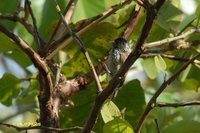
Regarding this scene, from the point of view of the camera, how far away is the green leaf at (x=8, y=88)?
4.06ft

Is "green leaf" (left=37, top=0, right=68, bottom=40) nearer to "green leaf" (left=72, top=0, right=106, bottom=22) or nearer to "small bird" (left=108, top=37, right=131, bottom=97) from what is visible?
"green leaf" (left=72, top=0, right=106, bottom=22)

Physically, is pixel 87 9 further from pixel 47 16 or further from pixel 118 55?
pixel 118 55

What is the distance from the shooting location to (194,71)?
1.34m

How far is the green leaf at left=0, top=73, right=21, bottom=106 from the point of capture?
124 cm

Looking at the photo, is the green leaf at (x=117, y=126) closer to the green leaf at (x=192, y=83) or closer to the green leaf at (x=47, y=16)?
the green leaf at (x=47, y=16)

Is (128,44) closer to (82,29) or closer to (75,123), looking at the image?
(82,29)

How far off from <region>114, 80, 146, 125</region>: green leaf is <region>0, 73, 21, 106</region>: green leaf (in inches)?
9.3

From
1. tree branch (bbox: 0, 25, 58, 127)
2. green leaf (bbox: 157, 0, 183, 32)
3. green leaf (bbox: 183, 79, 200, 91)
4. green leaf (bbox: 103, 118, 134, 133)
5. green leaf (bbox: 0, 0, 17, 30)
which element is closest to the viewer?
green leaf (bbox: 103, 118, 134, 133)

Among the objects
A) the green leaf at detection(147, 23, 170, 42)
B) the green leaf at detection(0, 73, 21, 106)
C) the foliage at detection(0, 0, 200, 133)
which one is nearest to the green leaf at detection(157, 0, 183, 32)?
the foliage at detection(0, 0, 200, 133)

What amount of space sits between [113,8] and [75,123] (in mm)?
295

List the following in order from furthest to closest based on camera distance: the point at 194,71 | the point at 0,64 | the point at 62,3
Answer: the point at 0,64 < the point at 194,71 < the point at 62,3

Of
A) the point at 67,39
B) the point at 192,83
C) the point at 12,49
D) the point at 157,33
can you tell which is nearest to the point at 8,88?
the point at 12,49

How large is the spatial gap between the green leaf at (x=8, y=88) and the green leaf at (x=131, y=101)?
24 centimetres

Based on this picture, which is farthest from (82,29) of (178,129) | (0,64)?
(0,64)
